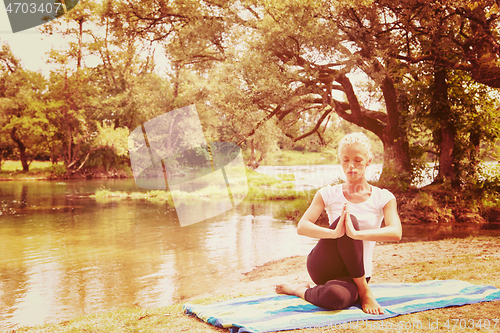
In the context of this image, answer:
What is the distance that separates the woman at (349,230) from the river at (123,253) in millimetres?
3614

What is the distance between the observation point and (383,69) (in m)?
12.5

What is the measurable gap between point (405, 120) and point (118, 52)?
34.9 meters

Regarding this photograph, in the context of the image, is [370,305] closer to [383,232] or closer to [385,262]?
[383,232]

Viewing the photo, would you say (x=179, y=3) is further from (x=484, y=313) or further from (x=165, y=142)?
(x=165, y=142)

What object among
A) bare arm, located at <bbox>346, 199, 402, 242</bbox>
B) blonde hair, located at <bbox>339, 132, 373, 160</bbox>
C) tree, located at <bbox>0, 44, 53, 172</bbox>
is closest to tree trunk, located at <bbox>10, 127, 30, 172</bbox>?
tree, located at <bbox>0, 44, 53, 172</bbox>

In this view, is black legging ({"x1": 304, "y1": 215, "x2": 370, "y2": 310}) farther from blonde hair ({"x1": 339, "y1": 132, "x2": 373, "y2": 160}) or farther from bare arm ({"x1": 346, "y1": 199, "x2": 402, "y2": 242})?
blonde hair ({"x1": 339, "y1": 132, "x2": 373, "y2": 160})

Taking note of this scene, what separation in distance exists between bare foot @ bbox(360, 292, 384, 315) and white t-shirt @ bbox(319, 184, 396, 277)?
0.46 m

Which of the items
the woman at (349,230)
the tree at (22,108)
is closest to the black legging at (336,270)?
the woman at (349,230)

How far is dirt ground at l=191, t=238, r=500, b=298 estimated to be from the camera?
6342 millimetres

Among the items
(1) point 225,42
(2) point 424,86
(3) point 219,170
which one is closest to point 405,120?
(2) point 424,86

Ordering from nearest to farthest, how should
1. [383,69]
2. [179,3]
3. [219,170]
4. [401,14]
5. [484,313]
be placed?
[484,313]
[401,14]
[383,69]
[179,3]
[219,170]

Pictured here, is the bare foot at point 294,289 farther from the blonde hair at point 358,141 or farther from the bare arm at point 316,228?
the blonde hair at point 358,141

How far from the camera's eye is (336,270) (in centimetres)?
381

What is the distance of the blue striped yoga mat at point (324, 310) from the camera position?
3672 mm
